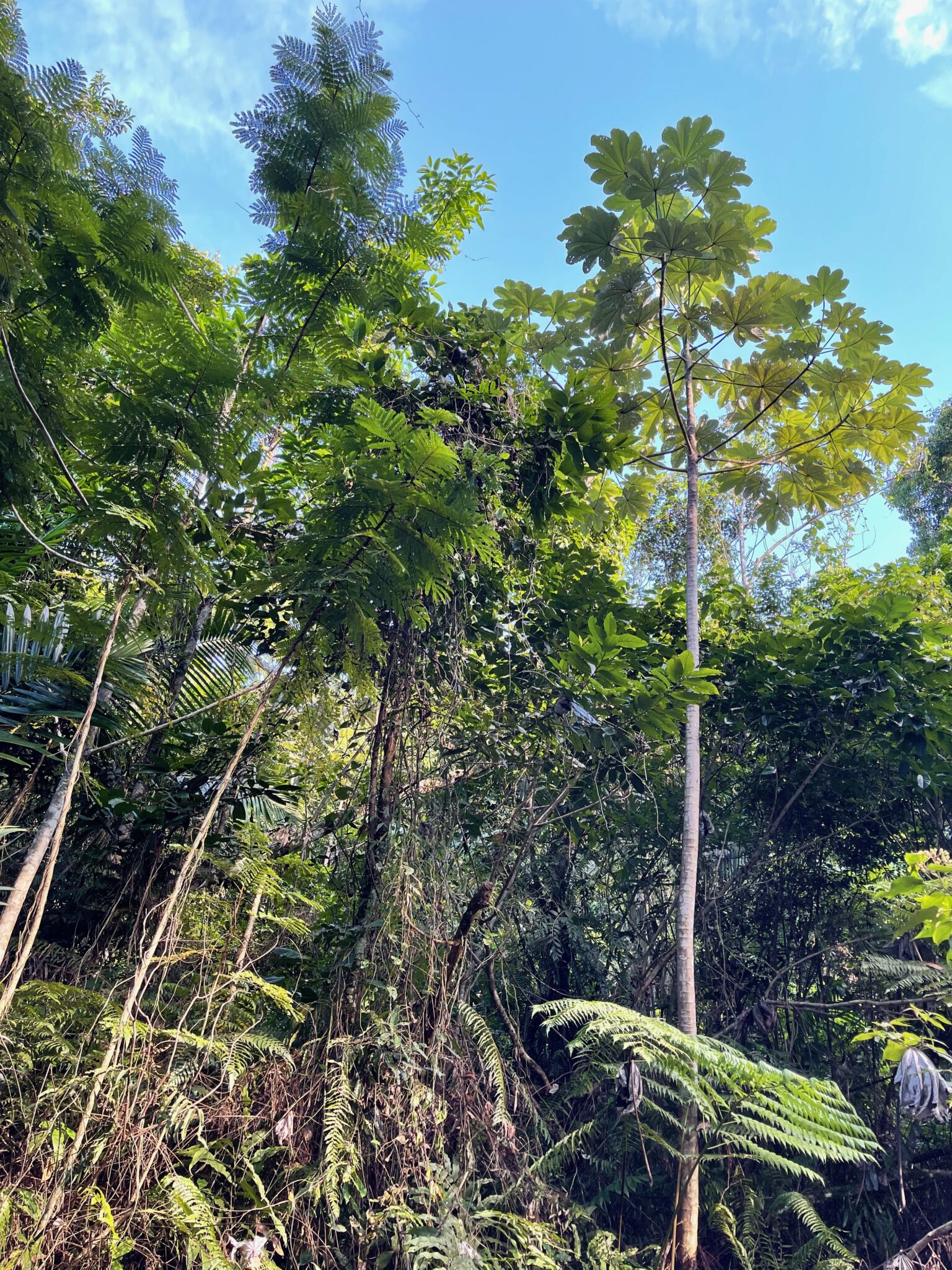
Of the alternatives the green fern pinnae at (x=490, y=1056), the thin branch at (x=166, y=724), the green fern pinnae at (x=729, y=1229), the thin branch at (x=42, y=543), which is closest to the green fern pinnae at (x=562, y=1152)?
the green fern pinnae at (x=490, y=1056)

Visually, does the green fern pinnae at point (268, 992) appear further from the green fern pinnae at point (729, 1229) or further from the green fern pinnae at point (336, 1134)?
the green fern pinnae at point (729, 1229)

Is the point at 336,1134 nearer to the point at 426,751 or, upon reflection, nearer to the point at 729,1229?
the point at 426,751

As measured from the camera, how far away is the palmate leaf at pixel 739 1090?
2.24m

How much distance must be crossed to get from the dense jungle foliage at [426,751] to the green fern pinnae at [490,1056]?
2 cm

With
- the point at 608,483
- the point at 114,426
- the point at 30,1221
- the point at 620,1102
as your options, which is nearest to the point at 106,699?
the point at 114,426

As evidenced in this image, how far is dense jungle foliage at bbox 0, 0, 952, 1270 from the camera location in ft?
6.45

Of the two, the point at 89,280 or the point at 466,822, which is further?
the point at 466,822

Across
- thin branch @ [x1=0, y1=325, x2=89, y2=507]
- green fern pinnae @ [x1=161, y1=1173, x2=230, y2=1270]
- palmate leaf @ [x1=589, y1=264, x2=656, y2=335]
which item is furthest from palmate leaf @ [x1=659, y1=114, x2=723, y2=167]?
green fern pinnae @ [x1=161, y1=1173, x2=230, y2=1270]

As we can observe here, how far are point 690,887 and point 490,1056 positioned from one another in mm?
1030

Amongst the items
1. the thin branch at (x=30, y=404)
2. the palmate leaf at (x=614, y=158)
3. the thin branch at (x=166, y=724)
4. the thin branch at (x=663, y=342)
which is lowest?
the thin branch at (x=166, y=724)

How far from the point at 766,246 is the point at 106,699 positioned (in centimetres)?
348

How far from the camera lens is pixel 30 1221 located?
5.28 ft

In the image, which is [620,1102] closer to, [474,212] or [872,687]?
[872,687]

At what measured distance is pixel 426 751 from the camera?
301cm
